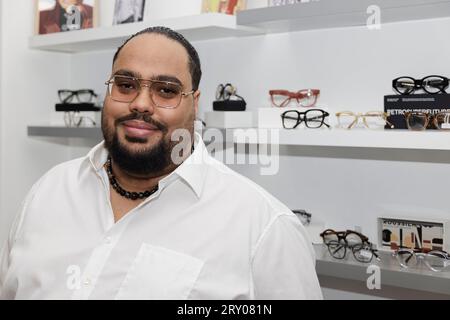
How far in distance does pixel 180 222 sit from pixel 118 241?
0.39 feet

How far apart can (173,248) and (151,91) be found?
0.99 feet

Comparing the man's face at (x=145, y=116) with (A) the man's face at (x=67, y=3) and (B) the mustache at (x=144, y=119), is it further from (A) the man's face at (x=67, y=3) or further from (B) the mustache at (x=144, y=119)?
(A) the man's face at (x=67, y=3)

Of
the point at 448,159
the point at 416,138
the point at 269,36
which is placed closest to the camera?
the point at 416,138

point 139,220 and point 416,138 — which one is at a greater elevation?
point 416,138

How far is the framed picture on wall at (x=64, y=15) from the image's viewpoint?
2.15m

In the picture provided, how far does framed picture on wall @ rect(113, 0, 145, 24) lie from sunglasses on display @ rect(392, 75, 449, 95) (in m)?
0.90

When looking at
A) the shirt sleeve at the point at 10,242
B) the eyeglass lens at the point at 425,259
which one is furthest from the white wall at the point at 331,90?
the shirt sleeve at the point at 10,242

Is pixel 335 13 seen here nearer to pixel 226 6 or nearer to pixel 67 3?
pixel 226 6

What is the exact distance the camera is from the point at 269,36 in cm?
181

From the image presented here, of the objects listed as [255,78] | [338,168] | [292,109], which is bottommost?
[338,168]

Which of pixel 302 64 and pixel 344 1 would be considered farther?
pixel 302 64

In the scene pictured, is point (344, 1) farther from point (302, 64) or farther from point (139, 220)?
point (139, 220)

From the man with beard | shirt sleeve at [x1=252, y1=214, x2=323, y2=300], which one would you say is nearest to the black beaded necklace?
the man with beard
